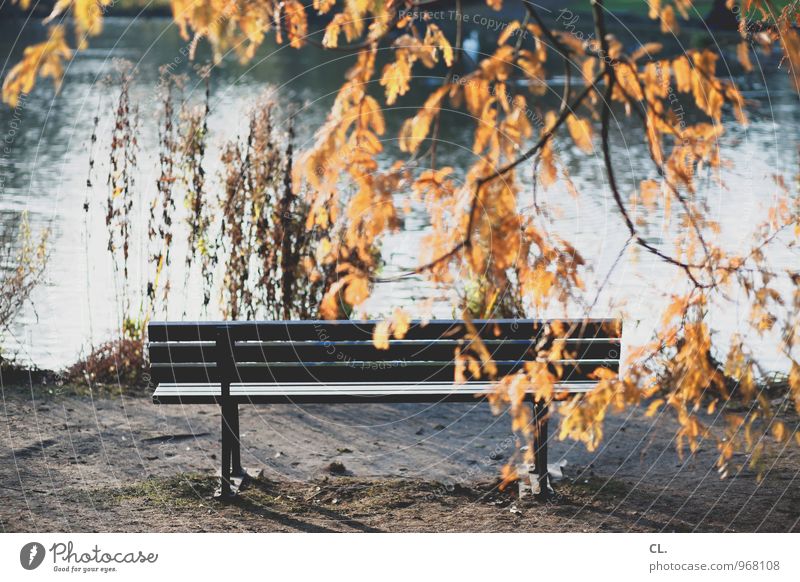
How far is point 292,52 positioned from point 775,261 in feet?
63.1

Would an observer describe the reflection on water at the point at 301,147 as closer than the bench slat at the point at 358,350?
No

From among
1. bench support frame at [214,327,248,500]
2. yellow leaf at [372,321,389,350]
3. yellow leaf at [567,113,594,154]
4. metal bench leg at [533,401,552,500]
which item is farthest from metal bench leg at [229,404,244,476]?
yellow leaf at [567,113,594,154]

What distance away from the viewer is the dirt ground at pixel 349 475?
13.9 ft

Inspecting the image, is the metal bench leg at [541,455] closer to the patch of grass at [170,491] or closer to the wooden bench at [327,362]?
the wooden bench at [327,362]

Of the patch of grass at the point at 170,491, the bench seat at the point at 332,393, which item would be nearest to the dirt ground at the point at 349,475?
the patch of grass at the point at 170,491

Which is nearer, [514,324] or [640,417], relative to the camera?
[514,324]

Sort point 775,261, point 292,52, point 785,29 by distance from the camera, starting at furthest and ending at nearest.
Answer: point 292,52 → point 775,261 → point 785,29

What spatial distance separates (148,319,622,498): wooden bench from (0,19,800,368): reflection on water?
0.72m

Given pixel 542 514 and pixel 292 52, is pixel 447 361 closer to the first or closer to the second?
pixel 542 514

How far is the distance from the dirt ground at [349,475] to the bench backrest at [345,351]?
44 centimetres

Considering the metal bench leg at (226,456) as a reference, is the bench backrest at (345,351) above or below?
above

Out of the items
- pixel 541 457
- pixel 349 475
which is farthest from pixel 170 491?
pixel 541 457

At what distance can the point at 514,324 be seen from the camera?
446 centimetres

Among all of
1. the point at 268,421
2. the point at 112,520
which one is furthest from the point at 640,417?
the point at 112,520
